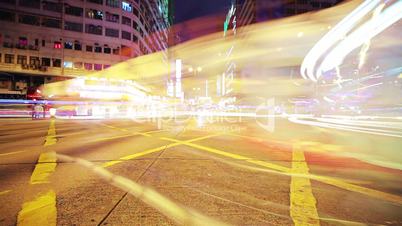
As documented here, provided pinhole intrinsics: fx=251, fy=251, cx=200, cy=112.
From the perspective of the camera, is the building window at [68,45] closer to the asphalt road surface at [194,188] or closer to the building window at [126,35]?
the building window at [126,35]

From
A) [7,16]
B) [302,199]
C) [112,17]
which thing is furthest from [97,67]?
[302,199]

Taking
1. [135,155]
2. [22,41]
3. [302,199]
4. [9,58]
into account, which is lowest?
[302,199]

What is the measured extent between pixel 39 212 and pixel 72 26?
55.3 m

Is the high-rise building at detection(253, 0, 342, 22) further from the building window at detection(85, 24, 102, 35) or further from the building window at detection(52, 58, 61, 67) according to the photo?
the building window at detection(52, 58, 61, 67)

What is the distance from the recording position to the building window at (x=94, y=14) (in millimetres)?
50812

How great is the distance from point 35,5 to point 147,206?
56666 millimetres

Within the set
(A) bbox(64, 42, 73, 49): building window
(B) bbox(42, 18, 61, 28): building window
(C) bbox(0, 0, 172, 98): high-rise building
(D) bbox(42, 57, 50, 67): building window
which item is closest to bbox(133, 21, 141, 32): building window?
(C) bbox(0, 0, 172, 98): high-rise building

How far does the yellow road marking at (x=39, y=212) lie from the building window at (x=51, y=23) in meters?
54.4

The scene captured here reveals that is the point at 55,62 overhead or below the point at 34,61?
overhead

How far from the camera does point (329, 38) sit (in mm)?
18266

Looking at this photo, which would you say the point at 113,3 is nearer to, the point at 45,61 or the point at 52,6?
the point at 52,6

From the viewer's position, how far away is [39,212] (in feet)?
9.93

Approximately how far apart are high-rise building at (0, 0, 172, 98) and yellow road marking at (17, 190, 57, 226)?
46.1 meters

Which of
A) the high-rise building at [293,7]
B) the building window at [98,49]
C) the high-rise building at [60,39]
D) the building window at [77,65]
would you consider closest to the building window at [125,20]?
the high-rise building at [60,39]
